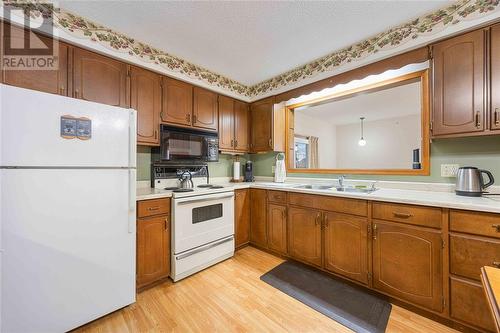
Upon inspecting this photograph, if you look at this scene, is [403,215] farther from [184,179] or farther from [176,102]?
[176,102]

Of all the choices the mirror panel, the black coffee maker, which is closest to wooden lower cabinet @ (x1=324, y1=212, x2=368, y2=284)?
the mirror panel

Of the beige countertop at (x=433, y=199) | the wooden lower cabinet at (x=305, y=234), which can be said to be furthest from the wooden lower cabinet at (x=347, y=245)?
the beige countertop at (x=433, y=199)

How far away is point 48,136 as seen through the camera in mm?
1219

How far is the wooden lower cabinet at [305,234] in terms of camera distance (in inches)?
80.4

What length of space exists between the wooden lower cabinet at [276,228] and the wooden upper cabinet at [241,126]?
3.50ft

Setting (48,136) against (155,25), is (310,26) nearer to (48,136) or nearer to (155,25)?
(155,25)

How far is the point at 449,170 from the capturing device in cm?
173

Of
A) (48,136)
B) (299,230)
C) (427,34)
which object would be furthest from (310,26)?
(48,136)

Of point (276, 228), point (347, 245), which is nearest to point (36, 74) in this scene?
point (276, 228)

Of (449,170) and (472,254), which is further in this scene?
(449,170)

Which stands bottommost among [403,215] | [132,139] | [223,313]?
[223,313]

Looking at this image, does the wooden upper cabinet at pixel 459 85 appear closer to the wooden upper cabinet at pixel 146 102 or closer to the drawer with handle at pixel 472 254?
the drawer with handle at pixel 472 254

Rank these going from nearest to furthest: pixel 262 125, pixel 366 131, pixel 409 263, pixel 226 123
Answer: pixel 409 263 → pixel 366 131 → pixel 226 123 → pixel 262 125

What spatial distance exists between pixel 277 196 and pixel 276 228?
1.29ft
